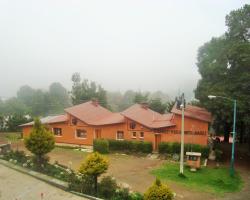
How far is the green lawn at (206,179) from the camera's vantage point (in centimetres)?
2627

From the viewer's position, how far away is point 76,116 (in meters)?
44.3

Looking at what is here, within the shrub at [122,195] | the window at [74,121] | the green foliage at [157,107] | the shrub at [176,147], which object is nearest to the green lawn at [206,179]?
the shrub at [176,147]

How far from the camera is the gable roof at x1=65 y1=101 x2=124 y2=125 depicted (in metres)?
43.7

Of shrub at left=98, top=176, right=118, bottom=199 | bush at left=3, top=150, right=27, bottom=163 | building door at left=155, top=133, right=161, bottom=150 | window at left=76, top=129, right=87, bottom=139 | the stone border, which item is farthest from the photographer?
window at left=76, top=129, right=87, bottom=139

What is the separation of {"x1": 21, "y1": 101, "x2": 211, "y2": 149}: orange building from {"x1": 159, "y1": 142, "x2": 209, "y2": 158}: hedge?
181 centimetres

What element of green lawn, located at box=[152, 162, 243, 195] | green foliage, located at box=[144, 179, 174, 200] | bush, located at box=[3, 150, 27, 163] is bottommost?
green lawn, located at box=[152, 162, 243, 195]

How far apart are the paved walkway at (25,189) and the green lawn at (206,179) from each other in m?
9.15

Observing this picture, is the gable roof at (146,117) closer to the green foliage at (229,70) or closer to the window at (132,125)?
the window at (132,125)

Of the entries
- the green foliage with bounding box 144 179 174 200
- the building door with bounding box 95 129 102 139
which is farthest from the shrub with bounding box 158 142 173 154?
the green foliage with bounding box 144 179 174 200

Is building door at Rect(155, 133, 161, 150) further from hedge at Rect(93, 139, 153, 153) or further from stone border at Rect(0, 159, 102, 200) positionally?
stone border at Rect(0, 159, 102, 200)

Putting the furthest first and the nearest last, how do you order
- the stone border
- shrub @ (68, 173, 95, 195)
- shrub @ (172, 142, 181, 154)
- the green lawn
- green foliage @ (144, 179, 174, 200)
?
shrub @ (172, 142, 181, 154), the green lawn, the stone border, shrub @ (68, 173, 95, 195), green foliage @ (144, 179, 174, 200)

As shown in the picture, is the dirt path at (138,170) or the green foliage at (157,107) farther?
the green foliage at (157,107)

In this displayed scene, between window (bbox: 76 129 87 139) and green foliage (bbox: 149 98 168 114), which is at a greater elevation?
green foliage (bbox: 149 98 168 114)

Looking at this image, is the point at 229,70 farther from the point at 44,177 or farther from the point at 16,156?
the point at 16,156
